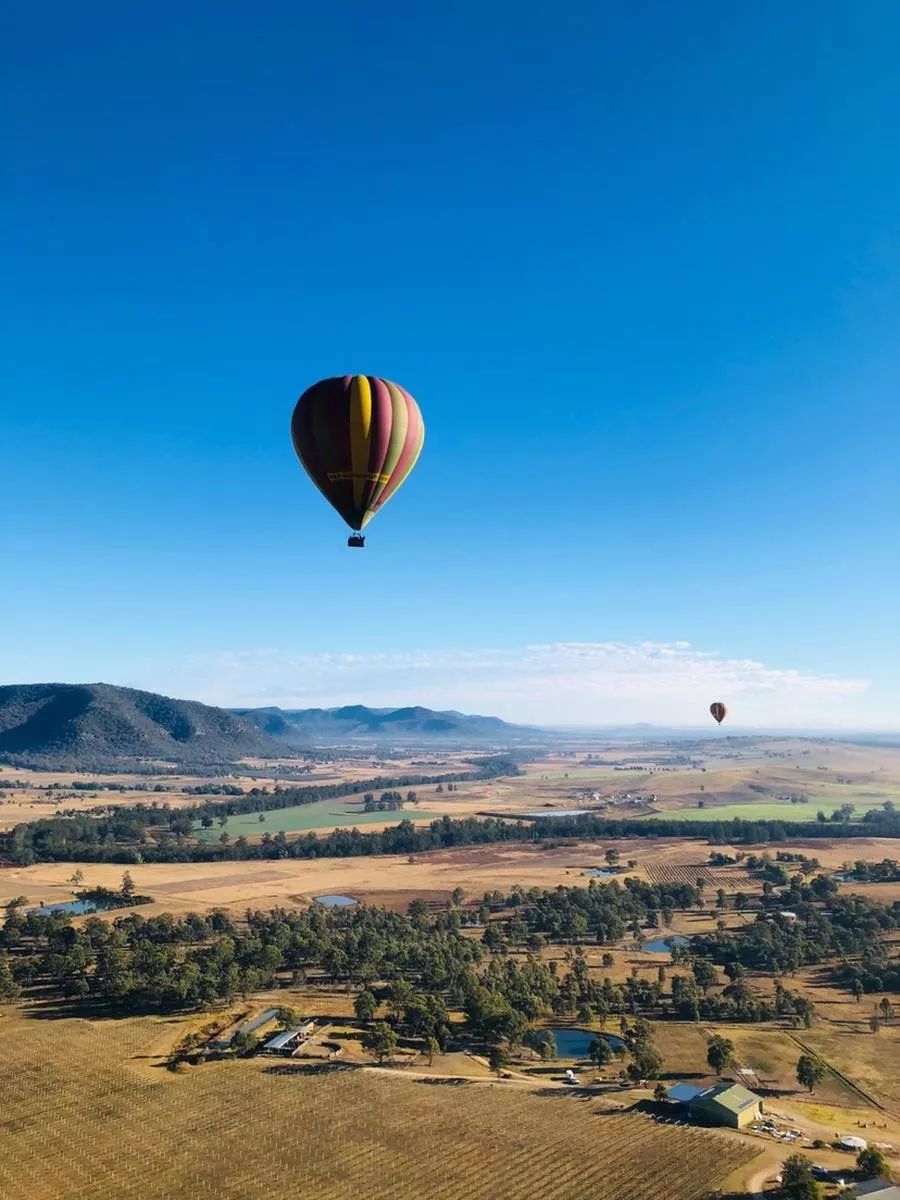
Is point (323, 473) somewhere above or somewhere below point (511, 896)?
above

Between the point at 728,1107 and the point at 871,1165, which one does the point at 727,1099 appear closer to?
the point at 728,1107

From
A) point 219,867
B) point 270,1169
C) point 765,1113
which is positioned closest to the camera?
point 270,1169

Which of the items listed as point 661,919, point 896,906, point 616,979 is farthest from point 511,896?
point 896,906

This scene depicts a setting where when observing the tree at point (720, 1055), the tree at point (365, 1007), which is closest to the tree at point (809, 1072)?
the tree at point (720, 1055)

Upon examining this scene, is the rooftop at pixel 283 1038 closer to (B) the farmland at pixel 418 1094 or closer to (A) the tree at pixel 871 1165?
(B) the farmland at pixel 418 1094

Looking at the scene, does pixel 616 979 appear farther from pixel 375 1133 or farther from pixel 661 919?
pixel 375 1133

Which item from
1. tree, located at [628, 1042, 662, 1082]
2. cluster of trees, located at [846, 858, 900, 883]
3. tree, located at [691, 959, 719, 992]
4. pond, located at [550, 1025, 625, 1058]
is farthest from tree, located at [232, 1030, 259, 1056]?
cluster of trees, located at [846, 858, 900, 883]
